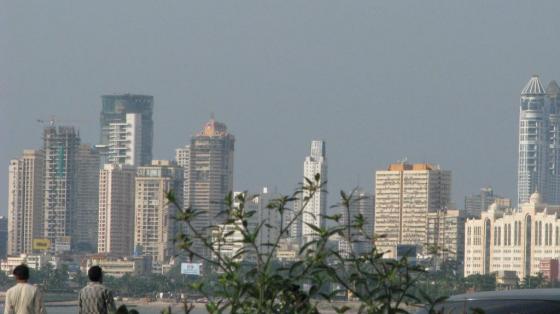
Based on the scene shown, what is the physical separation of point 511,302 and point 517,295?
0.09m

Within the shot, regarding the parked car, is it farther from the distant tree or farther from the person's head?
the person's head

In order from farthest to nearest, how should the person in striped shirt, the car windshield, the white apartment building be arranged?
1. the white apartment building
2. the person in striped shirt
3. the car windshield

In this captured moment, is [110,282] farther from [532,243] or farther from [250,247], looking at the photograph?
[250,247]

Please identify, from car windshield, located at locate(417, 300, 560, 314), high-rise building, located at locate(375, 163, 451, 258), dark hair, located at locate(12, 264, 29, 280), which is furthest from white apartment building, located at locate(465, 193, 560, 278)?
car windshield, located at locate(417, 300, 560, 314)

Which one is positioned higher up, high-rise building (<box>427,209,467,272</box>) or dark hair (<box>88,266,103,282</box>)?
dark hair (<box>88,266,103,282</box>)

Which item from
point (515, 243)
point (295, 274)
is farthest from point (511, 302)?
point (515, 243)

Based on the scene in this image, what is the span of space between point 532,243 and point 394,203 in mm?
39349

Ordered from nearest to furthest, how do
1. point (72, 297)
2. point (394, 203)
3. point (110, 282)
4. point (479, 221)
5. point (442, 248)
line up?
point (442, 248), point (72, 297), point (110, 282), point (479, 221), point (394, 203)

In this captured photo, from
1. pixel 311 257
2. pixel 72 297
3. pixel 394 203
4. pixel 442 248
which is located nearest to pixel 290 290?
pixel 311 257

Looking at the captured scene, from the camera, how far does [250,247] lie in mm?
5312

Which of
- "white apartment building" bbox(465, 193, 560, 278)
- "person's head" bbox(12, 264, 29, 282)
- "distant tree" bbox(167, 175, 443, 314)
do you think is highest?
"distant tree" bbox(167, 175, 443, 314)

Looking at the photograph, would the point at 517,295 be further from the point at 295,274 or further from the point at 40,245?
the point at 40,245

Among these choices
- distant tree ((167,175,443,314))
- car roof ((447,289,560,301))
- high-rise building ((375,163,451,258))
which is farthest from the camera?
high-rise building ((375,163,451,258))

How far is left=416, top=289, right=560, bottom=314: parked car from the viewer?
6355 millimetres
